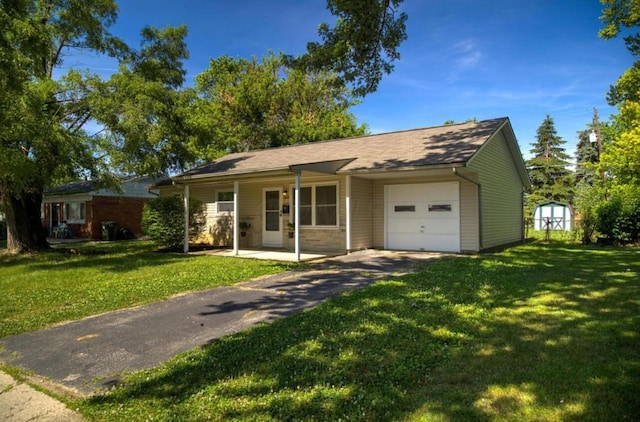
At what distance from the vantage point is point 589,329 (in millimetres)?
4398

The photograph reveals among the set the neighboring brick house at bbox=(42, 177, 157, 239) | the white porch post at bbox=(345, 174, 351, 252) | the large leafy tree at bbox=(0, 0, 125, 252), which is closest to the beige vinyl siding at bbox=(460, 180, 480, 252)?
the white porch post at bbox=(345, 174, 351, 252)

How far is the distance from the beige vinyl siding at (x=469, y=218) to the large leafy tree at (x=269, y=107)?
57.3ft

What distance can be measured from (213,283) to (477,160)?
8.18m

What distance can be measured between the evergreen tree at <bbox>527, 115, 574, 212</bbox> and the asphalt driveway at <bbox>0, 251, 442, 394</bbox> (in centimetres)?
3706

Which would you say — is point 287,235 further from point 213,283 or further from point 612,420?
point 612,420

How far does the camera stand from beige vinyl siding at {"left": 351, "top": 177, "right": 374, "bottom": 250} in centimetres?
1255

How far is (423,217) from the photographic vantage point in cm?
1254

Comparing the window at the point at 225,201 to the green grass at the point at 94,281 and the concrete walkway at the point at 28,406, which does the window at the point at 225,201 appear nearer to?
the green grass at the point at 94,281

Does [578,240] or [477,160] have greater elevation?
[477,160]

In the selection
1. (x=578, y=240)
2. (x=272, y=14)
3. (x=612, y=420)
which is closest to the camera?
(x=612, y=420)

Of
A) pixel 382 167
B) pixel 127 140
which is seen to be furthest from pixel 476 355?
pixel 127 140

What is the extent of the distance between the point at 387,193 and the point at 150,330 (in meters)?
9.49

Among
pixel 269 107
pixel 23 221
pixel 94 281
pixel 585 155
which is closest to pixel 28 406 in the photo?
pixel 94 281

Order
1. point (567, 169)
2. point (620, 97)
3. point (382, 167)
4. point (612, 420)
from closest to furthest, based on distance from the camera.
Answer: point (612, 420) → point (382, 167) → point (620, 97) → point (567, 169)
